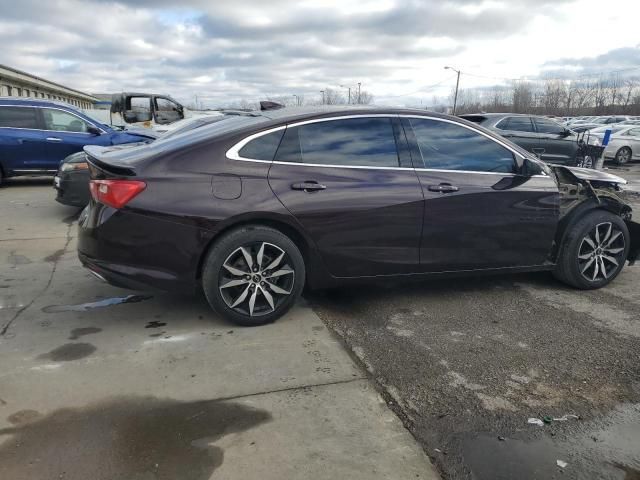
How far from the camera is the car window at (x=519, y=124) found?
13.1 m

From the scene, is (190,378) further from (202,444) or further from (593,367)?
(593,367)

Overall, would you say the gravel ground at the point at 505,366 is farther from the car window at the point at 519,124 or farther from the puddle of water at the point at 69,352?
the car window at the point at 519,124

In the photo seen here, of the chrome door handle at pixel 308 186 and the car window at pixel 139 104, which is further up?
the car window at pixel 139 104

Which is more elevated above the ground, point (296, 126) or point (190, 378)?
point (296, 126)

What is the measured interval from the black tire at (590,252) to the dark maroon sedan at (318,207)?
1.0 inches

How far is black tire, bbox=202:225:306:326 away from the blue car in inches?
291

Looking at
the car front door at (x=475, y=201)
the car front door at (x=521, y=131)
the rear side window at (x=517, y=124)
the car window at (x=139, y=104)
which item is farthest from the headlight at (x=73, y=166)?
the car front door at (x=521, y=131)

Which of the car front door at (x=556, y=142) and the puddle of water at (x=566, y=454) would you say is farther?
the car front door at (x=556, y=142)

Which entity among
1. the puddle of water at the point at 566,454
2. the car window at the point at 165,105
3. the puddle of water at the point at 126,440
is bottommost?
the puddle of water at the point at 126,440

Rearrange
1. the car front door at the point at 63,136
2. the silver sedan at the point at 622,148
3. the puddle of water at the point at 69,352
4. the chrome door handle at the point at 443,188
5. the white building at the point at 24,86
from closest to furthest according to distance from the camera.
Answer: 1. the puddle of water at the point at 69,352
2. the chrome door handle at the point at 443,188
3. the car front door at the point at 63,136
4. the silver sedan at the point at 622,148
5. the white building at the point at 24,86

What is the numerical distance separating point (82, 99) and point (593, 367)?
91.3 meters

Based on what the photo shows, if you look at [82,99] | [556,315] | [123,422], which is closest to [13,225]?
[123,422]

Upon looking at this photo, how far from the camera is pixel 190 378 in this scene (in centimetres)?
318

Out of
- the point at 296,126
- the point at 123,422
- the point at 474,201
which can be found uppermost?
the point at 296,126
